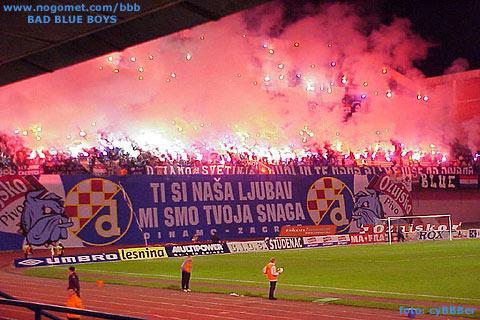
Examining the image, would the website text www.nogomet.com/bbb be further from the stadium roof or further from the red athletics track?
the red athletics track

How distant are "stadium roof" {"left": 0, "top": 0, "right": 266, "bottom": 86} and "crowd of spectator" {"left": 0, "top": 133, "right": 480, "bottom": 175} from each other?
41.0 m

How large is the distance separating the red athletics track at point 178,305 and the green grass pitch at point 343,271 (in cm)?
182

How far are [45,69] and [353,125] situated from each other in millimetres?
64838

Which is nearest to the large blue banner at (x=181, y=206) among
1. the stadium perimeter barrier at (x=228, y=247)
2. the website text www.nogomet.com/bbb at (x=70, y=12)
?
the stadium perimeter barrier at (x=228, y=247)

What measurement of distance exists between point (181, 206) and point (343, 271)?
21829 millimetres

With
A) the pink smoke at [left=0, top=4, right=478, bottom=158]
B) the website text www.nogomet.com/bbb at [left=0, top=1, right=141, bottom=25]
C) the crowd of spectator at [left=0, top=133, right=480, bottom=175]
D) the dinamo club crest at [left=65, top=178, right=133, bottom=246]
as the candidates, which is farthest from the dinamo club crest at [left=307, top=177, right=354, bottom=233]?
the website text www.nogomet.com/bbb at [left=0, top=1, right=141, bottom=25]

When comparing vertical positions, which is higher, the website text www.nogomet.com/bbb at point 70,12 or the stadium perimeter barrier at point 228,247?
the website text www.nogomet.com/bbb at point 70,12

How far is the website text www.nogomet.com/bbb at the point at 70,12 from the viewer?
4.43 m

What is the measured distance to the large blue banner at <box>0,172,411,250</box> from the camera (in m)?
45.0

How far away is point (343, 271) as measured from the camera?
3150cm

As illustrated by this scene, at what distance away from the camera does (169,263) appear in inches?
1539

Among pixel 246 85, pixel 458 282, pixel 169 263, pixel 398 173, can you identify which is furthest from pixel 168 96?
pixel 458 282

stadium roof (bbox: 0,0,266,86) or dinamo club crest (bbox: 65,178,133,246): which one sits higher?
stadium roof (bbox: 0,0,266,86)

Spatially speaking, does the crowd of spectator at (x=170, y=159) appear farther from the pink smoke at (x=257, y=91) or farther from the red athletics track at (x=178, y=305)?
the red athletics track at (x=178, y=305)
